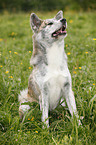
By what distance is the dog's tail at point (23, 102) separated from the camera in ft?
9.10

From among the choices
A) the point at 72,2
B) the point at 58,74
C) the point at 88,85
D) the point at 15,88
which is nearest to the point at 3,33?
the point at 15,88

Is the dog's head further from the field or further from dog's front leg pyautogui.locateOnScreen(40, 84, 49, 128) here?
the field

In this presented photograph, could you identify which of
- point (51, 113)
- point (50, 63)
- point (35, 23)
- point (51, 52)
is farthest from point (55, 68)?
point (51, 113)

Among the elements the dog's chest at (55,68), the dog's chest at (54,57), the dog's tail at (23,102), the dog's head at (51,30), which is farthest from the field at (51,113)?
the dog's head at (51,30)

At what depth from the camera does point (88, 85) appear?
334 cm

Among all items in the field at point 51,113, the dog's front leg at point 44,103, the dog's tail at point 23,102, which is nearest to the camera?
the field at point 51,113

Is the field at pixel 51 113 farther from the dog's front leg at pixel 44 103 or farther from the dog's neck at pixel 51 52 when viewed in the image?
the dog's neck at pixel 51 52

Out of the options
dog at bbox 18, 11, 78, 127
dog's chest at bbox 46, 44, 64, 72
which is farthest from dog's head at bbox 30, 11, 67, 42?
dog's chest at bbox 46, 44, 64, 72

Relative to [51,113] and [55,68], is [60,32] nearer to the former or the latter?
[55,68]

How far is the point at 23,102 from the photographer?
291 cm

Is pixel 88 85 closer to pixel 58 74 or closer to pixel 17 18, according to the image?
pixel 58 74

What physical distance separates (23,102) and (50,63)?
785 mm

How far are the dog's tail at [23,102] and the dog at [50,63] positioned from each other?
236 mm

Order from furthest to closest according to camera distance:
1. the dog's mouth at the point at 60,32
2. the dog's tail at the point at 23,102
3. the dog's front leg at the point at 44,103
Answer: the dog's tail at the point at 23,102, the dog's front leg at the point at 44,103, the dog's mouth at the point at 60,32
